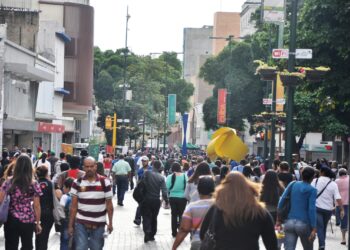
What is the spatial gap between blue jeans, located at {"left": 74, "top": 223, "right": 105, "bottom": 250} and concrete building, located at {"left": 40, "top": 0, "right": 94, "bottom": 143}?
57753mm

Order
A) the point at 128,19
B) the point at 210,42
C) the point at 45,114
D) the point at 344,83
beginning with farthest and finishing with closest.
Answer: the point at 210,42
the point at 128,19
the point at 45,114
the point at 344,83

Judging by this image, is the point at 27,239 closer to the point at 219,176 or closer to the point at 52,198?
the point at 52,198

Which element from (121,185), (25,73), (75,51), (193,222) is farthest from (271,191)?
(75,51)

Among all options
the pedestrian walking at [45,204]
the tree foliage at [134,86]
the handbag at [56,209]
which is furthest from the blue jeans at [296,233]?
the tree foliage at [134,86]

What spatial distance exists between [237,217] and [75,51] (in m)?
65.1

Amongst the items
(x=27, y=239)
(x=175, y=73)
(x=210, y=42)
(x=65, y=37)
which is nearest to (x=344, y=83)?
(x=27, y=239)

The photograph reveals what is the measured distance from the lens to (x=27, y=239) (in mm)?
12711

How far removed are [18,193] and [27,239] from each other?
596 mm

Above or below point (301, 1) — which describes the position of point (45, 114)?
below

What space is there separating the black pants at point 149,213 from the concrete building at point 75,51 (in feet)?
166

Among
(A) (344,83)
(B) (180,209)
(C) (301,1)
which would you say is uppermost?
(C) (301,1)

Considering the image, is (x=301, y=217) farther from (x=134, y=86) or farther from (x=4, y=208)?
(x=134, y=86)

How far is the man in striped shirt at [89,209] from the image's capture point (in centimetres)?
1302

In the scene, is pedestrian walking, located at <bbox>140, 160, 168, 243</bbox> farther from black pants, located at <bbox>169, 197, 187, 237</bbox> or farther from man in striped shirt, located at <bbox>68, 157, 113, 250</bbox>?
man in striped shirt, located at <bbox>68, 157, 113, 250</bbox>
